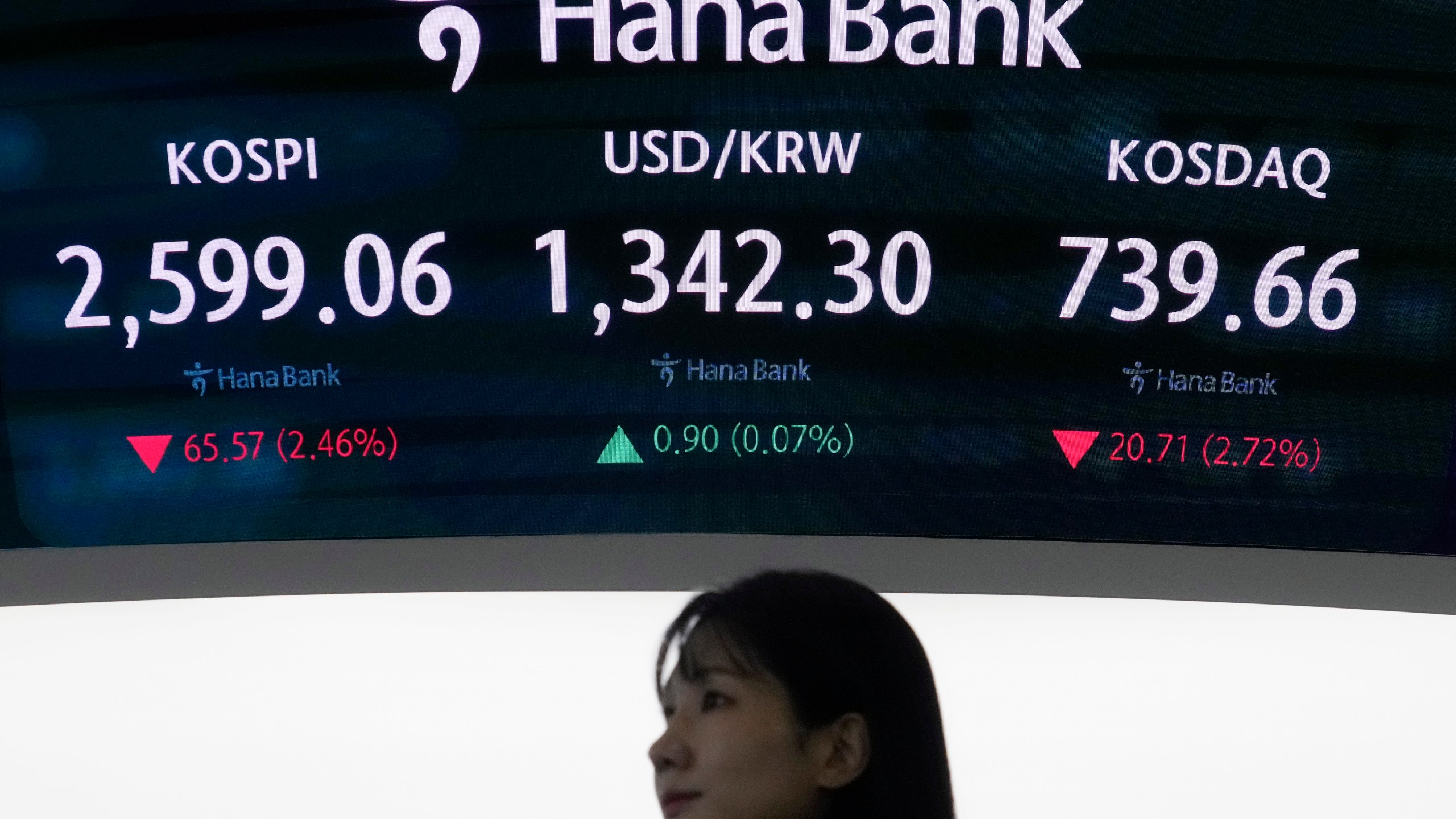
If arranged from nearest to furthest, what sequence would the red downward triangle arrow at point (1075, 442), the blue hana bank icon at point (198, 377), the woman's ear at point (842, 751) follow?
the woman's ear at point (842, 751)
the blue hana bank icon at point (198, 377)
the red downward triangle arrow at point (1075, 442)

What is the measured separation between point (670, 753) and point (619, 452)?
3.97 feet

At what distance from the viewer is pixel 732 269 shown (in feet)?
8.68

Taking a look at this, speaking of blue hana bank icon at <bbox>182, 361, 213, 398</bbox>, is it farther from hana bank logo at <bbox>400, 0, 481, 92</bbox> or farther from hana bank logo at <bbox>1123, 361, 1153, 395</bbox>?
hana bank logo at <bbox>1123, 361, 1153, 395</bbox>

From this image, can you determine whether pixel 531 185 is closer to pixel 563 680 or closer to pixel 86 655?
pixel 563 680

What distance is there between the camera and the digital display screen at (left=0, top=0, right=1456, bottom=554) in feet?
8.27

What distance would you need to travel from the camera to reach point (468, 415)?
2668 mm

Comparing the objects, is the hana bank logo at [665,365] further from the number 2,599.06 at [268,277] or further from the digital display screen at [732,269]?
the number 2,599.06 at [268,277]

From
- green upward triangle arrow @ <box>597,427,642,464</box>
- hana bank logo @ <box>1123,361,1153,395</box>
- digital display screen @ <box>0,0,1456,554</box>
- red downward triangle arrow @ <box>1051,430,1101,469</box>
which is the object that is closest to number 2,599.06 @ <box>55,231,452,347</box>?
Answer: digital display screen @ <box>0,0,1456,554</box>

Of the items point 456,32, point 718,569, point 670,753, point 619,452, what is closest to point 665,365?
point 619,452

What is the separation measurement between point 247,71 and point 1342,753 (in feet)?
7.80

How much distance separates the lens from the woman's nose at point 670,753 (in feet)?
5.04

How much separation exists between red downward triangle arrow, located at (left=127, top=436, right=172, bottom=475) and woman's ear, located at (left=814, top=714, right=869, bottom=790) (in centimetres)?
168

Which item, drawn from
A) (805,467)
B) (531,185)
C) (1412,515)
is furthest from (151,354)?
(1412,515)

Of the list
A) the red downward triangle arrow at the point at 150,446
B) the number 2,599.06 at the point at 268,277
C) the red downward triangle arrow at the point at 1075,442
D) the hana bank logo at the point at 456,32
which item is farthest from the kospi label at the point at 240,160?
the red downward triangle arrow at the point at 1075,442
